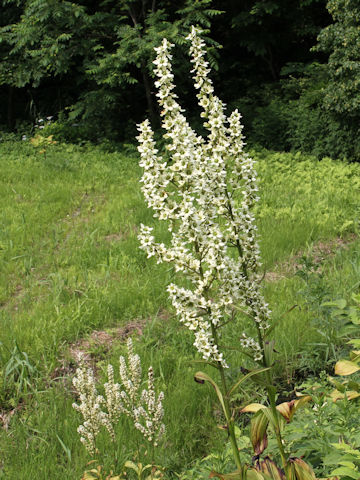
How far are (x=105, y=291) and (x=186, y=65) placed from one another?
701cm

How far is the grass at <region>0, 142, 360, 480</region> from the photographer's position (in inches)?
106

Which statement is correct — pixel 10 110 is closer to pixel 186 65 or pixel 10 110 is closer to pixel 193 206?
pixel 186 65

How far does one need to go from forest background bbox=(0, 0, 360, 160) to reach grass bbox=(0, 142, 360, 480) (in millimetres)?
1938

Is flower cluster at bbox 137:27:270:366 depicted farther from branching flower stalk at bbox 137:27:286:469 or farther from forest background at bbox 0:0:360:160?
forest background at bbox 0:0:360:160

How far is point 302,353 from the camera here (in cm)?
317

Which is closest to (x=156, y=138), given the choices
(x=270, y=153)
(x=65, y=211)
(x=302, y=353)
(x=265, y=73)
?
(x=270, y=153)

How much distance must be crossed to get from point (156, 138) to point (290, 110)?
115 inches

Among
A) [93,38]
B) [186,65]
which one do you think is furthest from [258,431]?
[93,38]

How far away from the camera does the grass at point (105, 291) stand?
2705 millimetres

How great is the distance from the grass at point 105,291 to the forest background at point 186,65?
194 cm

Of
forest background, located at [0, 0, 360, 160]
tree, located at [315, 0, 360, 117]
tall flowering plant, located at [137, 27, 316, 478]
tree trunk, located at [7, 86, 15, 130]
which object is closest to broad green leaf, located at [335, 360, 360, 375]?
tall flowering plant, located at [137, 27, 316, 478]

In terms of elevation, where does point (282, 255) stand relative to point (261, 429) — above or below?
below

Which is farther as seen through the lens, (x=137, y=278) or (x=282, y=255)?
(x=282, y=255)

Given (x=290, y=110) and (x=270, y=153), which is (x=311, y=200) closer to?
(x=270, y=153)
